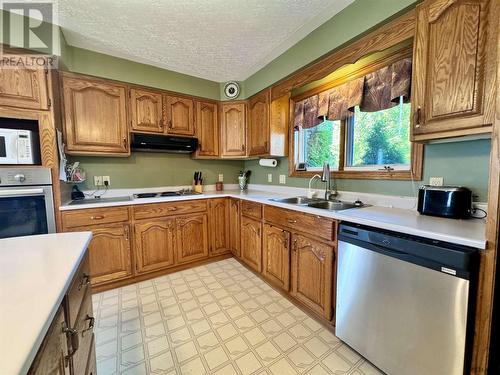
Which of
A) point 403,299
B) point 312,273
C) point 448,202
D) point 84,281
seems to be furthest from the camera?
point 312,273

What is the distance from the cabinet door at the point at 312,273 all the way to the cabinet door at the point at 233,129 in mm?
1681

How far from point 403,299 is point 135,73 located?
320cm

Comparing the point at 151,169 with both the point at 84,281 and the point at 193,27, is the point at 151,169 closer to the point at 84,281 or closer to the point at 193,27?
the point at 193,27

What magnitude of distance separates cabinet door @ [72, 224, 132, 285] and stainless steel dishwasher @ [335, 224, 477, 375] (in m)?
2.08

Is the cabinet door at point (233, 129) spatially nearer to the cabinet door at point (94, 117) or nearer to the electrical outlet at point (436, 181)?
the cabinet door at point (94, 117)

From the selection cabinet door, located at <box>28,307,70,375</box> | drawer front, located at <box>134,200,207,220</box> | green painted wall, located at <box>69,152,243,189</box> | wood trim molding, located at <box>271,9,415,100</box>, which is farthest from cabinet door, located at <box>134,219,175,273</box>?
wood trim molding, located at <box>271,9,415,100</box>

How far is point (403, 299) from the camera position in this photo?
1.16 meters

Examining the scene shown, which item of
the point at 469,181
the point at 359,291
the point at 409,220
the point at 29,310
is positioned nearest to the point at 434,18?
the point at 469,181

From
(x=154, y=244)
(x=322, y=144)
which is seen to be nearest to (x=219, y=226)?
(x=154, y=244)

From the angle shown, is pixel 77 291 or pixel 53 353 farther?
pixel 77 291

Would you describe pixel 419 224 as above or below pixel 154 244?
above

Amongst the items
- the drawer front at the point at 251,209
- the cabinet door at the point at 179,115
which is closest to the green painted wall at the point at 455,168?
the drawer front at the point at 251,209

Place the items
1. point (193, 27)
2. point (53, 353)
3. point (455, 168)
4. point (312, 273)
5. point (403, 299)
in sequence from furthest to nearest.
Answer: point (193, 27) < point (312, 273) < point (455, 168) < point (403, 299) < point (53, 353)

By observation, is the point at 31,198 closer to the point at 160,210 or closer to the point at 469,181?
the point at 160,210
